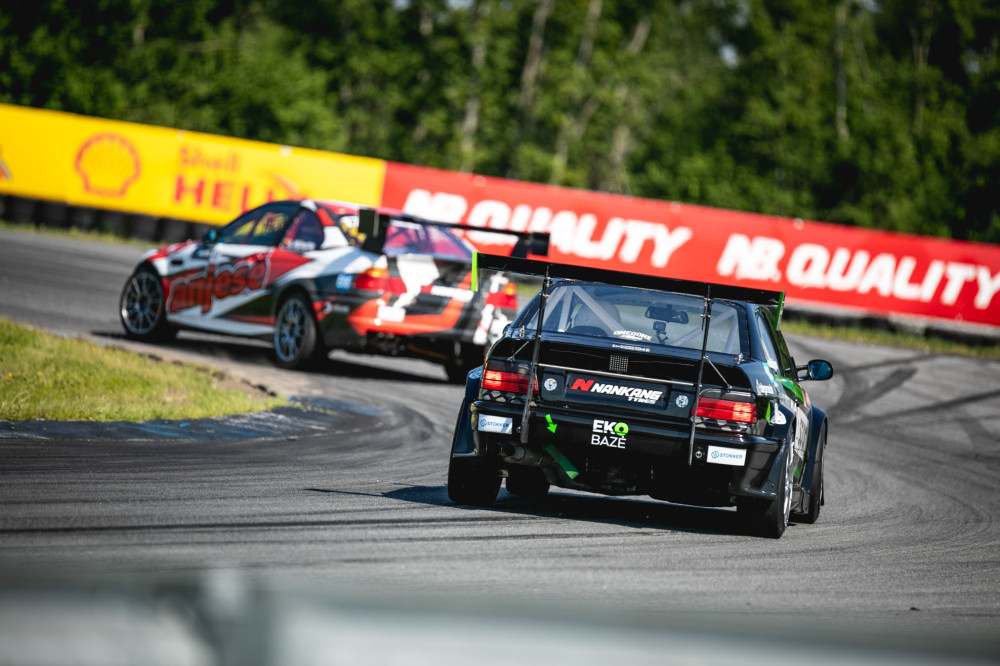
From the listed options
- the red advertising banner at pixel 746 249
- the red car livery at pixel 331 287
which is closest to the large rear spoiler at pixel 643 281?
the red car livery at pixel 331 287

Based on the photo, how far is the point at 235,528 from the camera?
589 centimetres

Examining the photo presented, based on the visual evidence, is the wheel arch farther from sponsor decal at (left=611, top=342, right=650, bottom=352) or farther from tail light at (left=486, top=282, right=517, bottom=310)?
tail light at (left=486, top=282, right=517, bottom=310)

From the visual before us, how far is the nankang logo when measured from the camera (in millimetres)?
6645

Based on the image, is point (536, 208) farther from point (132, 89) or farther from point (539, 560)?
point (132, 89)

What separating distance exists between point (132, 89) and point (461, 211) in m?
23.6

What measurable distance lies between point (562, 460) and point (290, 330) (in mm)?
7331

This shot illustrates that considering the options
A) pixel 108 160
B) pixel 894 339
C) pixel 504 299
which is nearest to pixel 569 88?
pixel 108 160

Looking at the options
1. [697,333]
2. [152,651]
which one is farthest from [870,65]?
[152,651]

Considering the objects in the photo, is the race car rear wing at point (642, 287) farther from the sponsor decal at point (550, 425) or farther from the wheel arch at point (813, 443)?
the wheel arch at point (813, 443)

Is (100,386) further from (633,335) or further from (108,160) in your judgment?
(108,160)

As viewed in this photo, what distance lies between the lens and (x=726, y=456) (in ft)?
21.5

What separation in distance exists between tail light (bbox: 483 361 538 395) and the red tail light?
2.69 ft

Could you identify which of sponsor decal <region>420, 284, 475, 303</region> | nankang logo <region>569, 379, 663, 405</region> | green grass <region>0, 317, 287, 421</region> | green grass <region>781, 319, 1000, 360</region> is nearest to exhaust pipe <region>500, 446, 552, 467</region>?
nankang logo <region>569, 379, 663, 405</region>

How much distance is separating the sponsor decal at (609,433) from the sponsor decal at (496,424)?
0.42 m
